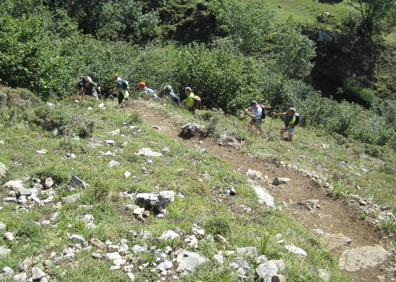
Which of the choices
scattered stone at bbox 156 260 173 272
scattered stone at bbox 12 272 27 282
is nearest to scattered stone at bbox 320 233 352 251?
scattered stone at bbox 156 260 173 272

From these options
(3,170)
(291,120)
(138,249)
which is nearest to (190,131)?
(291,120)

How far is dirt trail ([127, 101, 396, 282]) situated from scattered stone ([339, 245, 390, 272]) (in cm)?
14

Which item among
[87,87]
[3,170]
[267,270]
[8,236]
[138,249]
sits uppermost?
[267,270]

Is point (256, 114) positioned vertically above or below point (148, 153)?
below

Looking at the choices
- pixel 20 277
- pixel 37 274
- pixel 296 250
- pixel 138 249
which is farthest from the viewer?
pixel 296 250

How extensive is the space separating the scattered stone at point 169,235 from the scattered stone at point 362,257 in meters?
4.24

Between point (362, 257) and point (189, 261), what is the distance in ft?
17.1

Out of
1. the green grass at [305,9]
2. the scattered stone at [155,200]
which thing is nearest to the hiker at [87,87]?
the scattered stone at [155,200]

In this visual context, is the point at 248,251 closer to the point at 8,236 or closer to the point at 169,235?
the point at 169,235

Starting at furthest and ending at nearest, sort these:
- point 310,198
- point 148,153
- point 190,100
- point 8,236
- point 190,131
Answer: point 190,100, point 190,131, point 148,153, point 310,198, point 8,236

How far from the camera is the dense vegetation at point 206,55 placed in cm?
2461

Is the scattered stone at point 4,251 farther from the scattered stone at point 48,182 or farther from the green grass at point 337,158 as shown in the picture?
the green grass at point 337,158

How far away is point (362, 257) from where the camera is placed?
40.5 ft

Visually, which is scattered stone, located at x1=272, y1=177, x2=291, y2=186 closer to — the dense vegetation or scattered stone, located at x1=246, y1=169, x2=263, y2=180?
scattered stone, located at x1=246, y1=169, x2=263, y2=180
